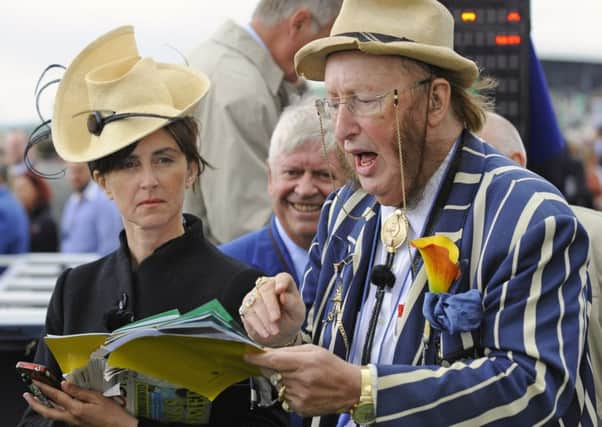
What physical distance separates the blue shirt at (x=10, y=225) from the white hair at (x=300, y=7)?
14.5ft

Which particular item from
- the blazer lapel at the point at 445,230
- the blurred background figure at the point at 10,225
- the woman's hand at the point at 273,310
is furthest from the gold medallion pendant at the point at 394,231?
the blurred background figure at the point at 10,225

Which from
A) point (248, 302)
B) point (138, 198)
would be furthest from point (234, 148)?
point (248, 302)

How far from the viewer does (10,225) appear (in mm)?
9344

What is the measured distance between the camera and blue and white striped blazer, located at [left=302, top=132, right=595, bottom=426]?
2598 millimetres

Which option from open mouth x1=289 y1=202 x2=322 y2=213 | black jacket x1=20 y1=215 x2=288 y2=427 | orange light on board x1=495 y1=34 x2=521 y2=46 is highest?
orange light on board x1=495 y1=34 x2=521 y2=46

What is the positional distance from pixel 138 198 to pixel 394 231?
968mm

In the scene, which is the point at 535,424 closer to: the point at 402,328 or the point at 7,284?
the point at 402,328

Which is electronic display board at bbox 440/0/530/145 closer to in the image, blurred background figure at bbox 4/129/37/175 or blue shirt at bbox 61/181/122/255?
blue shirt at bbox 61/181/122/255

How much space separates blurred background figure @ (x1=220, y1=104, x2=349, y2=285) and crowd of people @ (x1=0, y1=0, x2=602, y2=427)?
0.5 inches

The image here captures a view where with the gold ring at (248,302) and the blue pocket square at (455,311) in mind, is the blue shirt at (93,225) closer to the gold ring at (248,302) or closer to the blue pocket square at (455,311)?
the gold ring at (248,302)

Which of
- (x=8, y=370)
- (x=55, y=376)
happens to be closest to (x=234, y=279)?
(x=55, y=376)

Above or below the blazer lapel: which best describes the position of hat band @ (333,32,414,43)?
above

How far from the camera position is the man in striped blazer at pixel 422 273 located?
2607 mm

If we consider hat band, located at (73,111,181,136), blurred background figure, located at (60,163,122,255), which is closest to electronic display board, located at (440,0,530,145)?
hat band, located at (73,111,181,136)
